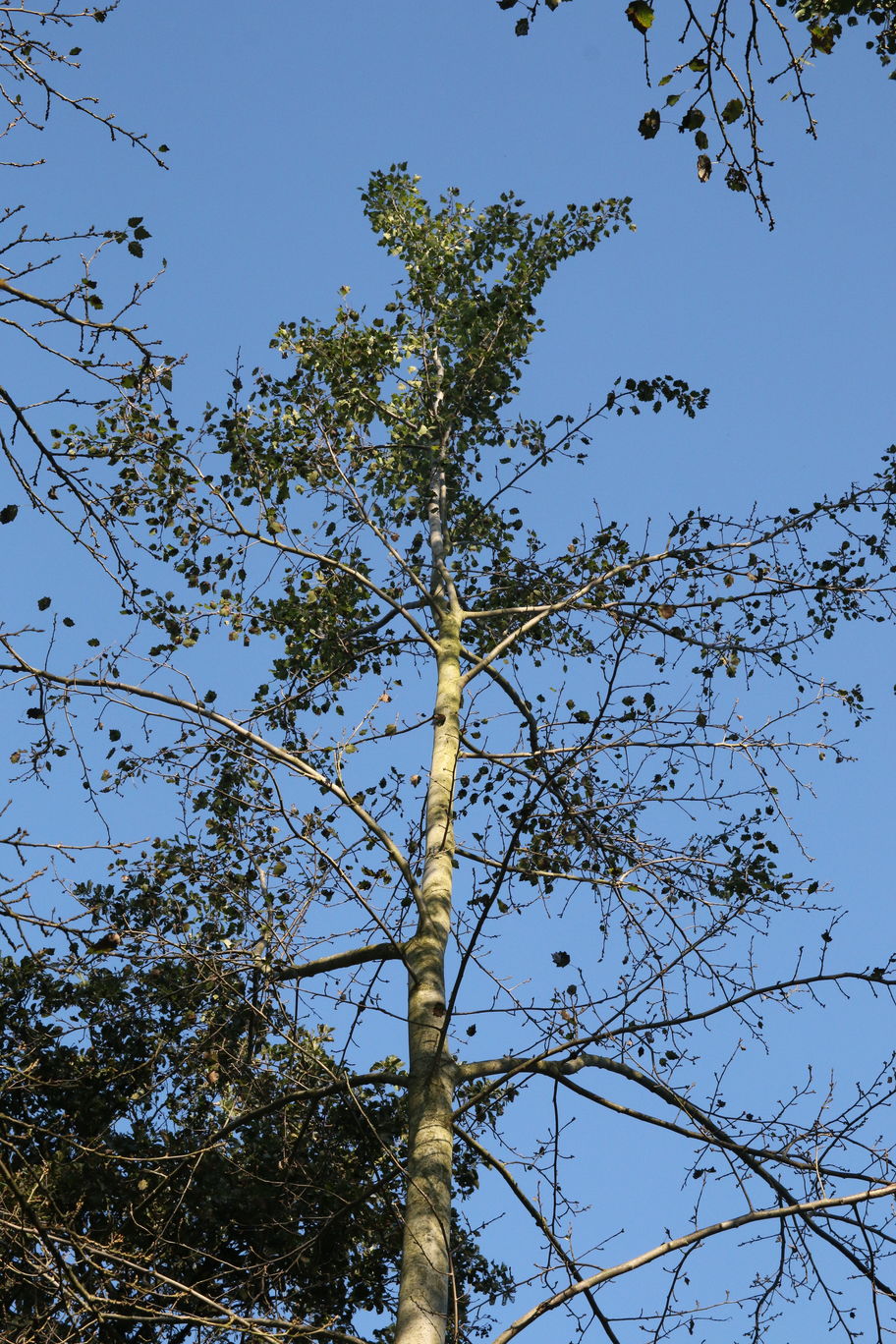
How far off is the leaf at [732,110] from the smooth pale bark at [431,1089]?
3276mm

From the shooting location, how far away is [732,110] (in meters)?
4.76

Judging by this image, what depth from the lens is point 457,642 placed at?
27.4 ft

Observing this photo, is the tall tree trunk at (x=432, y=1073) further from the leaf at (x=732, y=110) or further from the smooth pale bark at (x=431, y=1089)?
the leaf at (x=732, y=110)

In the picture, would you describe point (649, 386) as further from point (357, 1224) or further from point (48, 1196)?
point (48, 1196)

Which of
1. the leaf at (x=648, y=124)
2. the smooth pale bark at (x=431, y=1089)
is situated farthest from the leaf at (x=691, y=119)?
the smooth pale bark at (x=431, y=1089)

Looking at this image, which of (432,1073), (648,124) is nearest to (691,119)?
(648,124)

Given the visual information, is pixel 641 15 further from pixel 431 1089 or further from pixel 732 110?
pixel 431 1089

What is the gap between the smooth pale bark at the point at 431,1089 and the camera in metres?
5.14

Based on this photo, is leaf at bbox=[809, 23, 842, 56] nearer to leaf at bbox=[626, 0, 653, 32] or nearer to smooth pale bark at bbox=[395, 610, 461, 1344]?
leaf at bbox=[626, 0, 653, 32]

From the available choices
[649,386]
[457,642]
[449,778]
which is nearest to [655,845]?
[449,778]

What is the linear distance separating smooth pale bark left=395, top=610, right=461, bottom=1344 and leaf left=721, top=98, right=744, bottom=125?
129 inches

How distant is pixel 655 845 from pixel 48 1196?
13.1 ft

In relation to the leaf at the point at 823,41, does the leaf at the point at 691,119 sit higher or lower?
lower

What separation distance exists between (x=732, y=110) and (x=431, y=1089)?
439 centimetres
